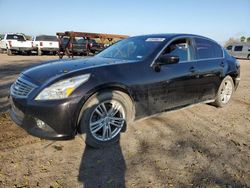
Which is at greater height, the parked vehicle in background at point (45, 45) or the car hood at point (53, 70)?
the parked vehicle in background at point (45, 45)

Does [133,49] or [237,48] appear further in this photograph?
[237,48]

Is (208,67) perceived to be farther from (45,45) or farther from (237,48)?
(237,48)

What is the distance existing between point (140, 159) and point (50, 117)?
50.5 inches

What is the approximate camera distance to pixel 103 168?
322 centimetres

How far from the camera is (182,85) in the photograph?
468cm

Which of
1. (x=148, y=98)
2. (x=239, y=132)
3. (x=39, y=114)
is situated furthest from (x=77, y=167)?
(x=239, y=132)

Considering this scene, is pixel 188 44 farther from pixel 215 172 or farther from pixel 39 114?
pixel 39 114

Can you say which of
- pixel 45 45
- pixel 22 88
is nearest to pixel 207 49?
pixel 22 88

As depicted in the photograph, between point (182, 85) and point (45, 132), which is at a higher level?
point (182, 85)

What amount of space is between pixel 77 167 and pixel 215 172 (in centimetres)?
169

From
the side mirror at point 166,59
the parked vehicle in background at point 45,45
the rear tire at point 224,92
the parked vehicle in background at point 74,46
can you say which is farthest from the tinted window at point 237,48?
the side mirror at point 166,59

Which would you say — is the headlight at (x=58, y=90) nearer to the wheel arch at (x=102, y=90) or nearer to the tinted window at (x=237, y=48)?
the wheel arch at (x=102, y=90)

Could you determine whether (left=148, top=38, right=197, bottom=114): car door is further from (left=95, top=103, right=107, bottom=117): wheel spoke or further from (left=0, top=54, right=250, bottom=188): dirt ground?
(left=95, top=103, right=107, bottom=117): wheel spoke

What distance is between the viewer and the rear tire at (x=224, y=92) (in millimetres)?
5855
